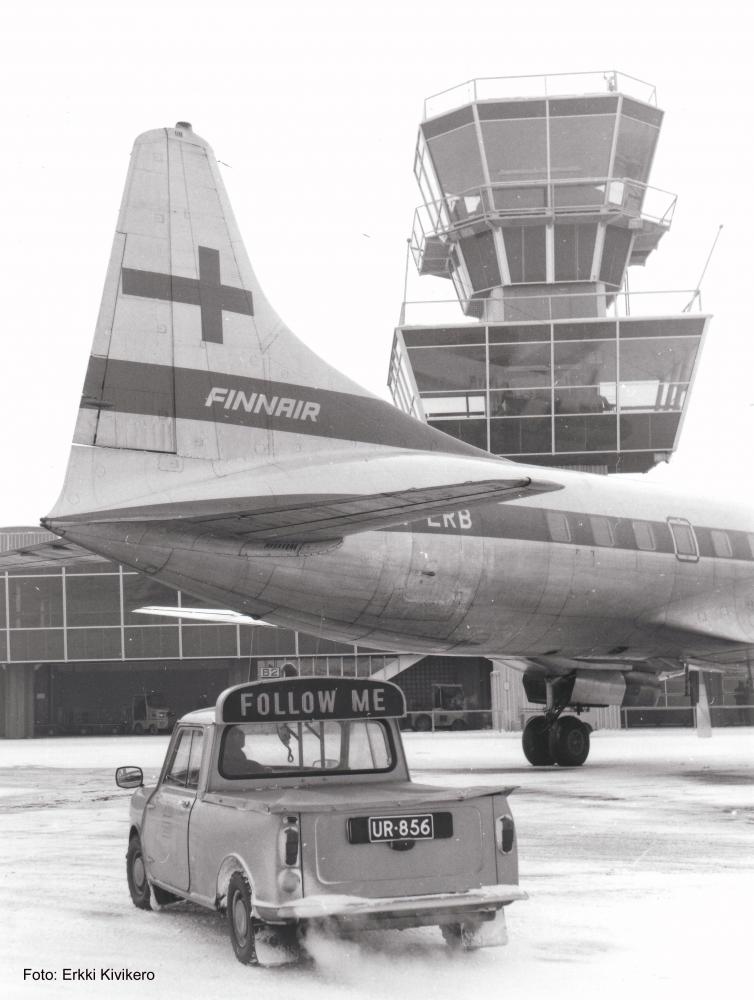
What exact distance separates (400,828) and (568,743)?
16584 millimetres

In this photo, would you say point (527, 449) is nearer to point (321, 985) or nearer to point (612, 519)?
point (612, 519)

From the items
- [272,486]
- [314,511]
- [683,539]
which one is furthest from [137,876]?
[683,539]

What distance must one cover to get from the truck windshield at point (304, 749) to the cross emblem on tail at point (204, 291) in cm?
780

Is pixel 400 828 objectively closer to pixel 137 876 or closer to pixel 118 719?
pixel 137 876

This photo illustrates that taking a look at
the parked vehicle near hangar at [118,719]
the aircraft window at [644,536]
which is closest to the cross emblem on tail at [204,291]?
the aircraft window at [644,536]

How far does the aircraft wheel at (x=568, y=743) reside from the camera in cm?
2333

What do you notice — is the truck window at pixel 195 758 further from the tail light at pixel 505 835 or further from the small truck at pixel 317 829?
the tail light at pixel 505 835

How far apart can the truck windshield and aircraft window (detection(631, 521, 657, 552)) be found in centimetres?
1298

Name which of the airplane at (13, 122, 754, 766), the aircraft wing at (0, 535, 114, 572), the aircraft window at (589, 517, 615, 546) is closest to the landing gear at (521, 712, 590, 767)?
the airplane at (13, 122, 754, 766)

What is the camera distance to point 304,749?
860 centimetres

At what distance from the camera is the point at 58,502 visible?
43.6 feet

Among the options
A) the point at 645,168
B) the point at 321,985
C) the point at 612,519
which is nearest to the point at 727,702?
the point at 645,168

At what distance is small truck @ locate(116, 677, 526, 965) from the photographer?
23.4ft

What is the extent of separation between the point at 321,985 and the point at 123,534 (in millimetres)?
7551
